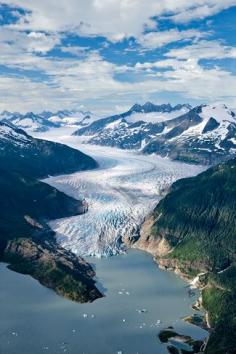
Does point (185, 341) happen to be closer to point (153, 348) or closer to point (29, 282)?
point (153, 348)

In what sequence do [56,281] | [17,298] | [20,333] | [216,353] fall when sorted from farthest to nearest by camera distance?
1. [56,281]
2. [17,298]
3. [20,333]
4. [216,353]

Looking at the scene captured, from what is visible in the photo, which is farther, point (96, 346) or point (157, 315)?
point (157, 315)

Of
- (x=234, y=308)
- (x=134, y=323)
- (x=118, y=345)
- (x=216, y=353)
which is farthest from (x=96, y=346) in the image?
(x=234, y=308)

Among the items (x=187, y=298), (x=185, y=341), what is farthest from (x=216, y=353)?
(x=187, y=298)

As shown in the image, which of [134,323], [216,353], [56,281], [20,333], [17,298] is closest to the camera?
[216,353]

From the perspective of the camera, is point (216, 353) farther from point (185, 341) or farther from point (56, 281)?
point (56, 281)

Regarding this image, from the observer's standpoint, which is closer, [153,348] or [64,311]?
[153,348]
